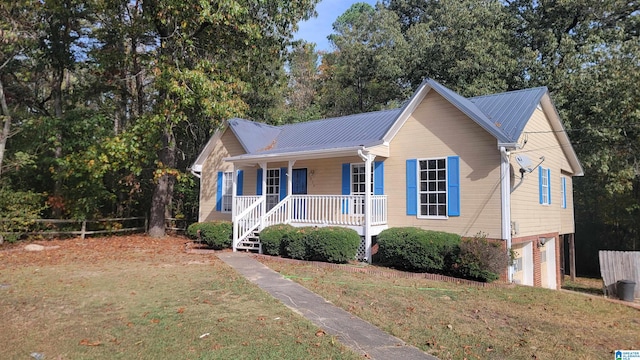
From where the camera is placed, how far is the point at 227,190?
1841cm

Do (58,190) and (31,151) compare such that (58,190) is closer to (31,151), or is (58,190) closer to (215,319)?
(31,151)

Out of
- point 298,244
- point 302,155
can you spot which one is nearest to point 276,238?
point 298,244

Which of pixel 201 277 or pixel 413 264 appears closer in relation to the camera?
pixel 201 277

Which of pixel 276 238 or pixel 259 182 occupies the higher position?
pixel 259 182

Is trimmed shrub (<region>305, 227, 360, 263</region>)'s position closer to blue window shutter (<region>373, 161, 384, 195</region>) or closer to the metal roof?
blue window shutter (<region>373, 161, 384, 195</region>)

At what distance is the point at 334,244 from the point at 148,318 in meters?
6.27

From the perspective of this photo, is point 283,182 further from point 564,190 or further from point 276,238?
point 564,190

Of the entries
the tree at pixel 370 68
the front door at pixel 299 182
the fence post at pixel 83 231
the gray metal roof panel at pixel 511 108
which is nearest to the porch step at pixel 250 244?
the front door at pixel 299 182

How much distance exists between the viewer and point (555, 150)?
50.6 feet

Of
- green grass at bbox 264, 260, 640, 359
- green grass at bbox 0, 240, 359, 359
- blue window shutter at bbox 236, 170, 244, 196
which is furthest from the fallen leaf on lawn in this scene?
blue window shutter at bbox 236, 170, 244, 196

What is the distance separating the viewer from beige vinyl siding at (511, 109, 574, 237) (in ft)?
39.6

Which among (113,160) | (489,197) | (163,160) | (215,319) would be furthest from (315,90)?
(215,319)

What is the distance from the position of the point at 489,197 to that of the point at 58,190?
58.8ft

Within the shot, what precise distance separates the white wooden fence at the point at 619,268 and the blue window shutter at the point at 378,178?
6.99 m
